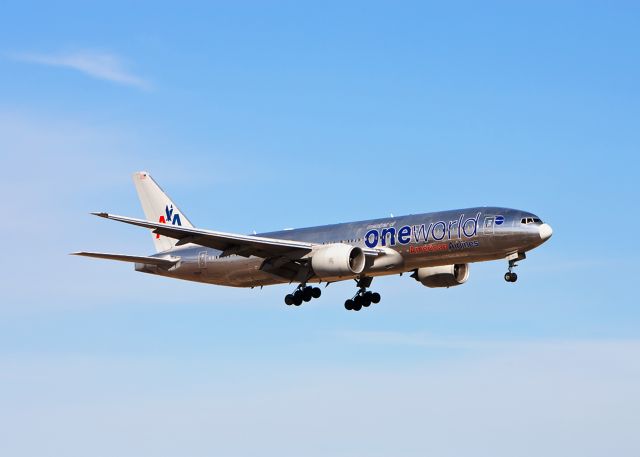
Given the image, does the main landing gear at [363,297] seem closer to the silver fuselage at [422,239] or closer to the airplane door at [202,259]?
the silver fuselage at [422,239]

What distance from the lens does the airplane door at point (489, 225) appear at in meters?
54.2

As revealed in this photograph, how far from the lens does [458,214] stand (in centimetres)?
5578

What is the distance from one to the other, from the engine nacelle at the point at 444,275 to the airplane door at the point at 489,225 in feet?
22.8

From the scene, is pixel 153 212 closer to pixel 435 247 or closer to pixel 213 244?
pixel 213 244

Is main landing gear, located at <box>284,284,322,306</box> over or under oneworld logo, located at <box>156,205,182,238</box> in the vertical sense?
under

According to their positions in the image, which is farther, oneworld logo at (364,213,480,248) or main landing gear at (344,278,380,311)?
main landing gear at (344,278,380,311)

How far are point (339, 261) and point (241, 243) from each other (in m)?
5.09

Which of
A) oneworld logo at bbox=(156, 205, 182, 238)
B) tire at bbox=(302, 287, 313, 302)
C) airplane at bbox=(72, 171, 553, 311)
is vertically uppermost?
oneworld logo at bbox=(156, 205, 182, 238)

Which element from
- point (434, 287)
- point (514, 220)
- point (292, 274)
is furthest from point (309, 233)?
point (514, 220)

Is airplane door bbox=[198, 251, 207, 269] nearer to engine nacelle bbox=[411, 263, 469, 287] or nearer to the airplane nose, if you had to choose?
engine nacelle bbox=[411, 263, 469, 287]

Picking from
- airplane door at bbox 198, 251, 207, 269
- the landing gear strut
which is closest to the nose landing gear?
the landing gear strut

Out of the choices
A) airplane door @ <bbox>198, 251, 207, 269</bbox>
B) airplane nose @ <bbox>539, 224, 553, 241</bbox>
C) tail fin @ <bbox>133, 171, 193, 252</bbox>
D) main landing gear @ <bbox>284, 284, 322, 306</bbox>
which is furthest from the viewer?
tail fin @ <bbox>133, 171, 193, 252</bbox>

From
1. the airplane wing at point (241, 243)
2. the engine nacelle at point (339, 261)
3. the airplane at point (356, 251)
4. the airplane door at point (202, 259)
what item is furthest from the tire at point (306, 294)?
the airplane door at point (202, 259)

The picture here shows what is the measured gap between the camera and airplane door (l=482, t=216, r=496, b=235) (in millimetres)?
54250
